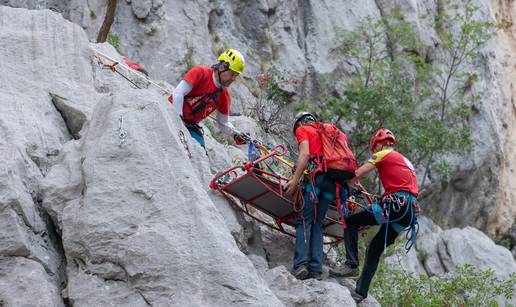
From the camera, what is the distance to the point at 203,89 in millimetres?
9406

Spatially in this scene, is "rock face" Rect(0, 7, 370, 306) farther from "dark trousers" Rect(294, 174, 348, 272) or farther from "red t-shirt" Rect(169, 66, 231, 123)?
"red t-shirt" Rect(169, 66, 231, 123)

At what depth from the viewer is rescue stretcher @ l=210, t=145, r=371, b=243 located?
900 centimetres

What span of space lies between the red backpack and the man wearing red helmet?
13cm

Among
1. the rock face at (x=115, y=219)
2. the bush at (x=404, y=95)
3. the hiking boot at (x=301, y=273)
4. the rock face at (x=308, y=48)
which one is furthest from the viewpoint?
the bush at (x=404, y=95)

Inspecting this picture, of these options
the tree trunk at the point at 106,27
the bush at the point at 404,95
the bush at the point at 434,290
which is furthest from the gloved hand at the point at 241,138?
the bush at the point at 404,95

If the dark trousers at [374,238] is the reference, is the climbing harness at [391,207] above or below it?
above

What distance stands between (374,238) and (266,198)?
56.5 inches

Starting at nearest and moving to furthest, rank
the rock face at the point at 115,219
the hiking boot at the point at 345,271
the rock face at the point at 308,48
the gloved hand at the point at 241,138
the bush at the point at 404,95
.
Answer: the rock face at the point at 115,219 < the hiking boot at the point at 345,271 < the gloved hand at the point at 241,138 < the rock face at the point at 308,48 < the bush at the point at 404,95

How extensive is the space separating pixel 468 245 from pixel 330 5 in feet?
24.3

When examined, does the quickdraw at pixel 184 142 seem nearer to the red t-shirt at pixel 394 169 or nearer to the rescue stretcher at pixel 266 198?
the rescue stretcher at pixel 266 198

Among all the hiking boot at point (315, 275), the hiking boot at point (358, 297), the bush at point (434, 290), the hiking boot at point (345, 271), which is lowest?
the bush at point (434, 290)

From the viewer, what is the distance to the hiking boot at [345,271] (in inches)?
360

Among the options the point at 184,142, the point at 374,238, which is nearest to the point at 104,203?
the point at 184,142

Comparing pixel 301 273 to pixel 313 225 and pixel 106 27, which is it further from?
pixel 106 27
